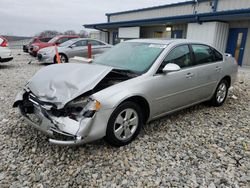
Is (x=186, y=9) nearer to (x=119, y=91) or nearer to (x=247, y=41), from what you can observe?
(x=247, y=41)

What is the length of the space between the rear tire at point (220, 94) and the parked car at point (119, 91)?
0.95 ft

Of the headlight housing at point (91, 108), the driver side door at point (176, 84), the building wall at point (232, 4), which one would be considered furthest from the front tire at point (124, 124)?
the building wall at point (232, 4)

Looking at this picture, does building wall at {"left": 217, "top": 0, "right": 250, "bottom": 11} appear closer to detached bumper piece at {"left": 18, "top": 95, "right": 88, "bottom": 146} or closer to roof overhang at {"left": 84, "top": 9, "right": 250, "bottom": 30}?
roof overhang at {"left": 84, "top": 9, "right": 250, "bottom": 30}

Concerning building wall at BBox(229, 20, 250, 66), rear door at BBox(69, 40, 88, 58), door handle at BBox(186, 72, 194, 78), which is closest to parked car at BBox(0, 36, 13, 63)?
rear door at BBox(69, 40, 88, 58)

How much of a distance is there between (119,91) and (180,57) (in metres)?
1.56

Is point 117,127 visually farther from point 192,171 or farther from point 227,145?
point 227,145

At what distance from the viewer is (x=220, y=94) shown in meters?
4.79

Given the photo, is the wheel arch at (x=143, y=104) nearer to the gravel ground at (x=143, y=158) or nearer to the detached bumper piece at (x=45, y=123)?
the gravel ground at (x=143, y=158)

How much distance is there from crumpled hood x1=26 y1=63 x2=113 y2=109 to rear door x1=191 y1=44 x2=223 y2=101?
74.9 inches

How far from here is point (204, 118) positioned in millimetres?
4172

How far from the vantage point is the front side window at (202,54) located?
13.5ft

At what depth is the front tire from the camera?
282cm

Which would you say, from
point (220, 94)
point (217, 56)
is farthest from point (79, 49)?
point (220, 94)

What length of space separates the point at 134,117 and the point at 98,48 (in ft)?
29.0
